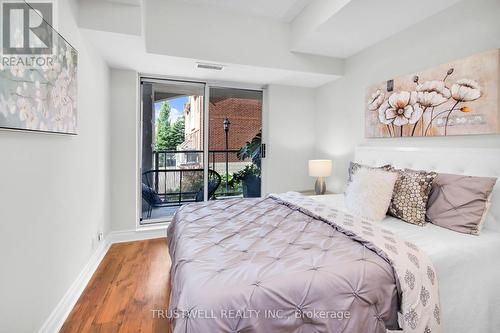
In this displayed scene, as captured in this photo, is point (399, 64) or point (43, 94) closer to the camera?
point (43, 94)

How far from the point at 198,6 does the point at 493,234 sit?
3.37 m

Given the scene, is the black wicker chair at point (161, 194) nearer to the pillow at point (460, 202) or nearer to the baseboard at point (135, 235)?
the baseboard at point (135, 235)

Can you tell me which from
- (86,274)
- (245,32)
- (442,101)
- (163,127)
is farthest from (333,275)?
(163,127)

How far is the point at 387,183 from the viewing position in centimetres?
218

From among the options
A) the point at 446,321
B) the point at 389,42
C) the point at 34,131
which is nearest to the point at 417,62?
the point at 389,42

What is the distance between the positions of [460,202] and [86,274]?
3.11 meters

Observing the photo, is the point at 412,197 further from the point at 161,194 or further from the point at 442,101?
the point at 161,194

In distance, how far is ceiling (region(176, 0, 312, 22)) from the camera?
2844 millimetres

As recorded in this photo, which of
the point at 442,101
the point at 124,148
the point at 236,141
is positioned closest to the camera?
the point at 442,101

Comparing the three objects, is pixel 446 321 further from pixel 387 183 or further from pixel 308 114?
pixel 308 114

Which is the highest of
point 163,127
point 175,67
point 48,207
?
point 175,67

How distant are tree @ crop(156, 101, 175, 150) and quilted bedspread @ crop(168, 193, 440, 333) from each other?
2.33 meters

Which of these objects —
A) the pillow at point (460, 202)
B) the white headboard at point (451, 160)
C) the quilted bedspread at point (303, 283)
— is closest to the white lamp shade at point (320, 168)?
the white headboard at point (451, 160)

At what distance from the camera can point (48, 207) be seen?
167 cm
